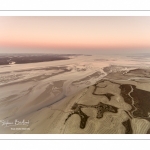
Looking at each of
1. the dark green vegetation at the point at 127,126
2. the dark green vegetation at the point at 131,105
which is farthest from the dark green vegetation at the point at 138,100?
the dark green vegetation at the point at 127,126

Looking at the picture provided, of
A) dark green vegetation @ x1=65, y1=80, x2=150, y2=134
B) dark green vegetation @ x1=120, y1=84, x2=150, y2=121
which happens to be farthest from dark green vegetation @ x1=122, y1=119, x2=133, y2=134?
dark green vegetation @ x1=120, y1=84, x2=150, y2=121

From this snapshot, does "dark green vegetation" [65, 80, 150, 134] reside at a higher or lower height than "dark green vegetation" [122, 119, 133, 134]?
higher

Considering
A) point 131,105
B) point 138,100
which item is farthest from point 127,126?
point 138,100

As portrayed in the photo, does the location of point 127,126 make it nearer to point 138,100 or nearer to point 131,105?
point 131,105

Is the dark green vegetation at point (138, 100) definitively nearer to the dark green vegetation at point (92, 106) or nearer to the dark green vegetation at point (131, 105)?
the dark green vegetation at point (131, 105)

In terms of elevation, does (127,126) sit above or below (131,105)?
below

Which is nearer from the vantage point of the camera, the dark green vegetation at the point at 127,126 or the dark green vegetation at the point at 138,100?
the dark green vegetation at the point at 127,126

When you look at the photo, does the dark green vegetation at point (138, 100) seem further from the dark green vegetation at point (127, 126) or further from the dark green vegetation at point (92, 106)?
the dark green vegetation at point (92, 106)

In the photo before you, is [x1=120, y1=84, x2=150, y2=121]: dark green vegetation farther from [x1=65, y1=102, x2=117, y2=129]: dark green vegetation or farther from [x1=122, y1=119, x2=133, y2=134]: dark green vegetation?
[x1=65, y1=102, x2=117, y2=129]: dark green vegetation

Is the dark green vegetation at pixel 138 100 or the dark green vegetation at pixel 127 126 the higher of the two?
the dark green vegetation at pixel 138 100

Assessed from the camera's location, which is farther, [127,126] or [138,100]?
[138,100]
